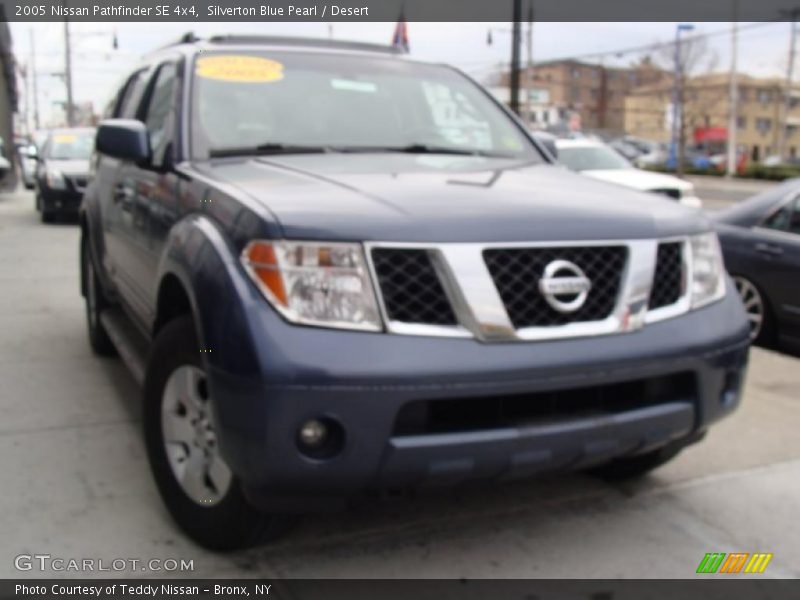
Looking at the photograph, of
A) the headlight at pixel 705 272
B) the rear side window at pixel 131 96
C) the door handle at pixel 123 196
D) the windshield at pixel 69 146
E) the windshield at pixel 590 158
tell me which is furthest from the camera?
the windshield at pixel 69 146

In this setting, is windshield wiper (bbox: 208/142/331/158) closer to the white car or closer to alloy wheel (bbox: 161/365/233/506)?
alloy wheel (bbox: 161/365/233/506)

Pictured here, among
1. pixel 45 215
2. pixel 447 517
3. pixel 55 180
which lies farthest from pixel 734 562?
pixel 45 215

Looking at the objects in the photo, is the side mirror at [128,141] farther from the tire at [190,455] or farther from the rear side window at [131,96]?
A: the rear side window at [131,96]

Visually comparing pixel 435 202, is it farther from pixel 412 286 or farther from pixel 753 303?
pixel 753 303

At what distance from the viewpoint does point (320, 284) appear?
8.18 feet

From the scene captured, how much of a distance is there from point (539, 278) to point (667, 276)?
59cm

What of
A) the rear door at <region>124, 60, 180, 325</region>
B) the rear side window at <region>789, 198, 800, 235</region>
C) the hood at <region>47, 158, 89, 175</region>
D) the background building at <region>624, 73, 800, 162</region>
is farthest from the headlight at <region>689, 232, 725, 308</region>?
the background building at <region>624, 73, 800, 162</region>

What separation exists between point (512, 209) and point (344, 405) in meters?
0.86

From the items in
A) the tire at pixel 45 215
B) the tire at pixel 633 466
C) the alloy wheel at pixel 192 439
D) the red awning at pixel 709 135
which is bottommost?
A: the red awning at pixel 709 135

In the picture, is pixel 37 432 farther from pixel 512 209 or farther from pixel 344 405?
pixel 512 209

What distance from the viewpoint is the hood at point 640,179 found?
11.7m

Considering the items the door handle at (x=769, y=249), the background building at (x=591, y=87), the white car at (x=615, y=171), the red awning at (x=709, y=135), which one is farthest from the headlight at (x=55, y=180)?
the background building at (x=591, y=87)

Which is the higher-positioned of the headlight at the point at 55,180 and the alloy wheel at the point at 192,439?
the alloy wheel at the point at 192,439

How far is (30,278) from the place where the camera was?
29.7ft
